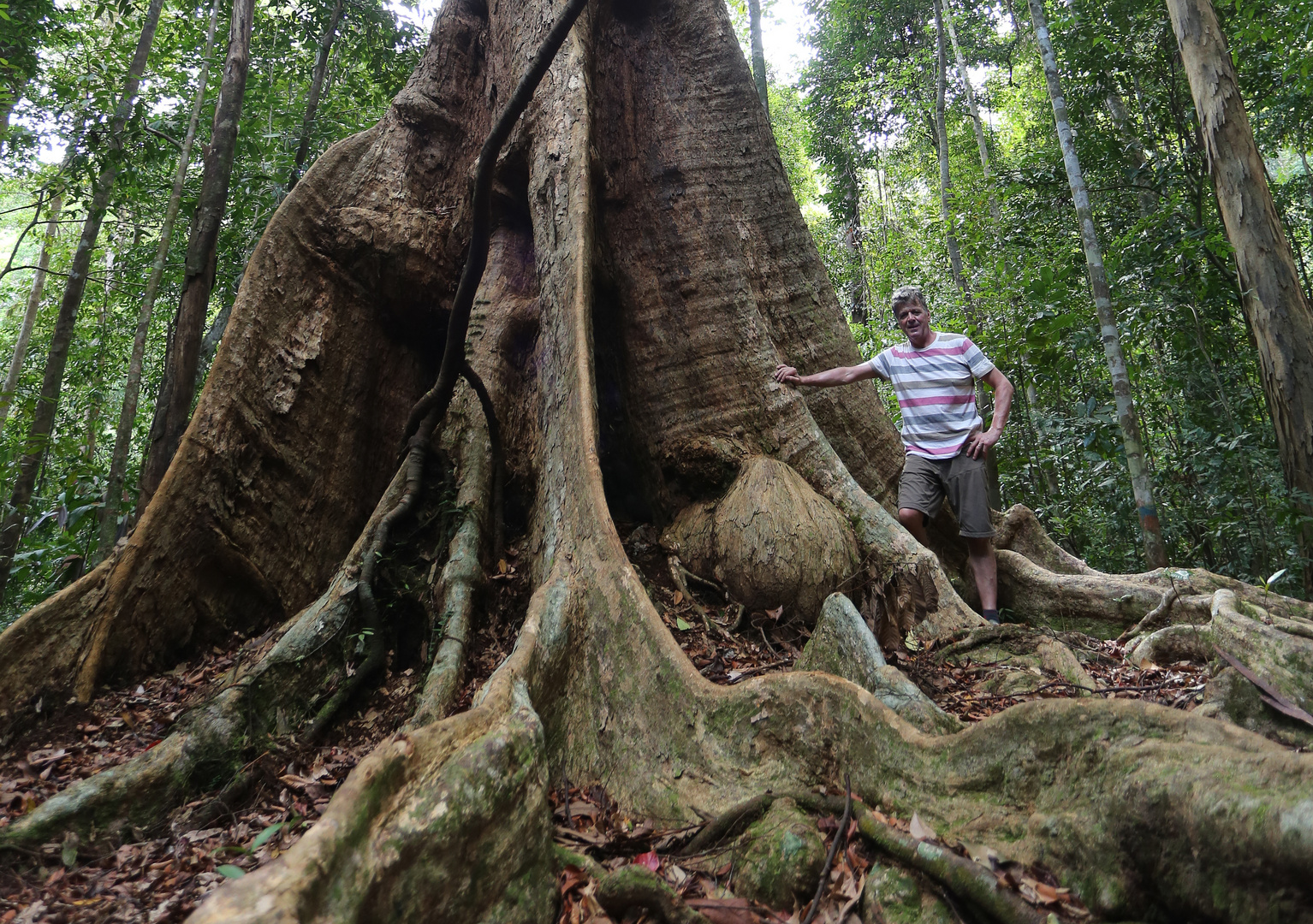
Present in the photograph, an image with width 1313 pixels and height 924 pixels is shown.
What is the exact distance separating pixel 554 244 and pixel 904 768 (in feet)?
12.1

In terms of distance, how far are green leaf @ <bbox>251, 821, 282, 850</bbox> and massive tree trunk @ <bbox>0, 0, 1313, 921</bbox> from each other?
562 mm

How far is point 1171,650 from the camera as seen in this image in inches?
129

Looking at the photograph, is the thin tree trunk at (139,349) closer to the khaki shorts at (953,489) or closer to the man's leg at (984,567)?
the khaki shorts at (953,489)

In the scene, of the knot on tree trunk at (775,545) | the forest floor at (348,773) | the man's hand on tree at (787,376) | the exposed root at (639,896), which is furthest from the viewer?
the man's hand on tree at (787,376)

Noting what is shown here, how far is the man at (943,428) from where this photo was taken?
420 centimetres

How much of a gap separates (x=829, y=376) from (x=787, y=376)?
Answer: 1.12ft

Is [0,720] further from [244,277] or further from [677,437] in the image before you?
[677,437]

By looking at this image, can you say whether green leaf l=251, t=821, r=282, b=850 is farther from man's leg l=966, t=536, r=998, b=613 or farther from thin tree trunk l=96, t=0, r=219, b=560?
thin tree trunk l=96, t=0, r=219, b=560

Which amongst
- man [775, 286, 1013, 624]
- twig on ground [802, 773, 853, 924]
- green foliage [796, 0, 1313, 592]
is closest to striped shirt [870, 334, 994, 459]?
man [775, 286, 1013, 624]

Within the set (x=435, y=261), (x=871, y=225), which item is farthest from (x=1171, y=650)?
(x=871, y=225)

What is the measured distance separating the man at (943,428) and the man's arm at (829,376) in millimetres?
17

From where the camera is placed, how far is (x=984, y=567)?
421cm

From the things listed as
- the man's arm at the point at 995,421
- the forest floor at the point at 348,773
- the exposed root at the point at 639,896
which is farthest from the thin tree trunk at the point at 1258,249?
the exposed root at the point at 639,896

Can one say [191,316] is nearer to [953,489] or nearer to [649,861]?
[649,861]
